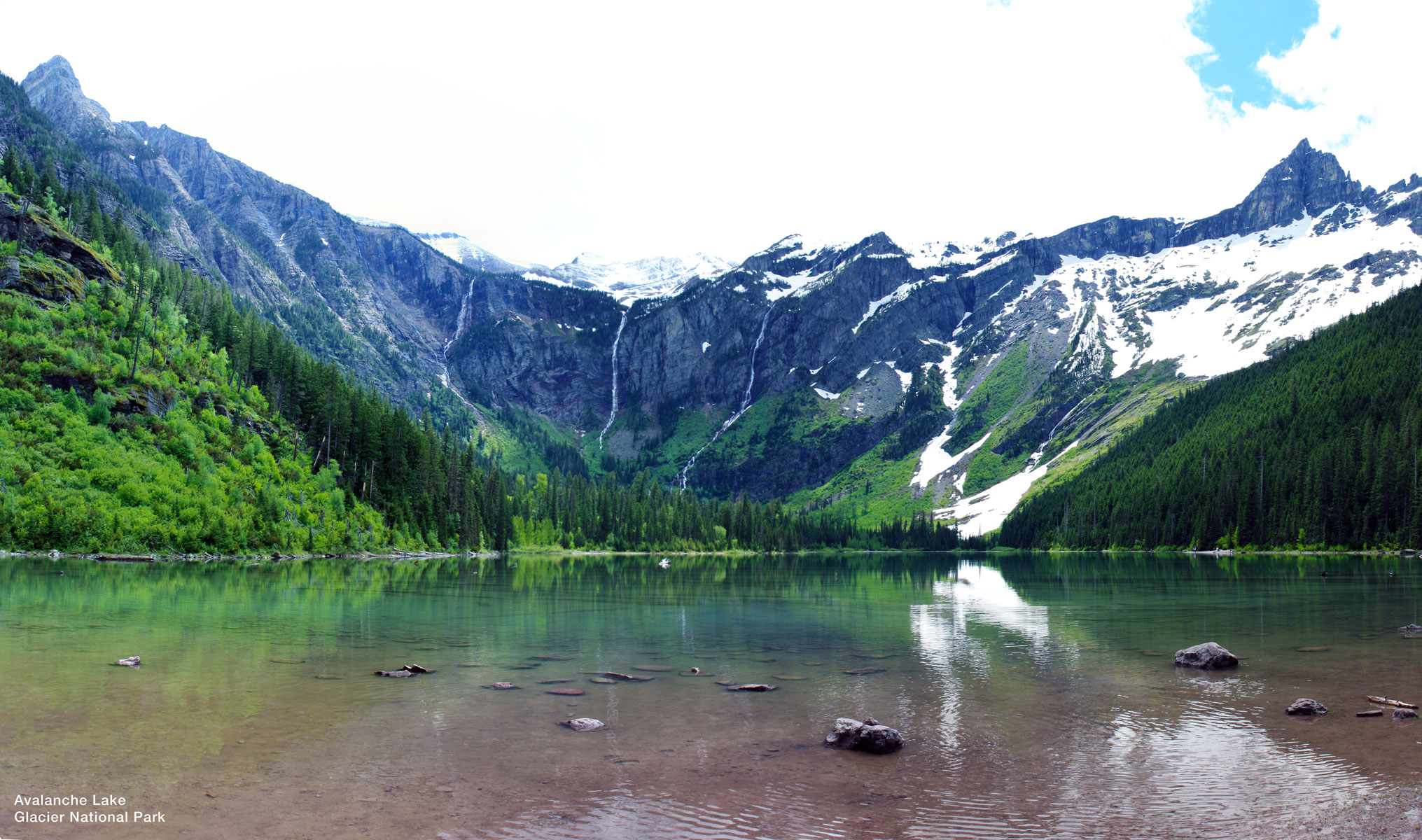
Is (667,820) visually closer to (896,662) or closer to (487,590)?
(896,662)

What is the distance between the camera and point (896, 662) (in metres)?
33.7

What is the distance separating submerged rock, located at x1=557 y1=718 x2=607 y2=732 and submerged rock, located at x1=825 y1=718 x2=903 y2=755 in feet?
19.8

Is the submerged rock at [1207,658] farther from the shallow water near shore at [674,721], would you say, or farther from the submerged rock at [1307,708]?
the submerged rock at [1307,708]

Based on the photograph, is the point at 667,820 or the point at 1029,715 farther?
the point at 1029,715

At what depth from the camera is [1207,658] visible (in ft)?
104

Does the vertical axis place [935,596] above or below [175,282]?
below

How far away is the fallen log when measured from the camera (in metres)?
23.5

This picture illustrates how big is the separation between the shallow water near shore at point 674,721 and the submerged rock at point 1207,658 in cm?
87

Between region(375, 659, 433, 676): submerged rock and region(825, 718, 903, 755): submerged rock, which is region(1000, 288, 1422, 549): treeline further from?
region(375, 659, 433, 676): submerged rock

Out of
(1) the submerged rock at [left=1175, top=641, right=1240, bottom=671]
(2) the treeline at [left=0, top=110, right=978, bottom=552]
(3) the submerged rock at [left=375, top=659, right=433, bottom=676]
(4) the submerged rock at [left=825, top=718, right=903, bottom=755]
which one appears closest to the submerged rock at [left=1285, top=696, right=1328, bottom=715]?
(1) the submerged rock at [left=1175, top=641, right=1240, bottom=671]

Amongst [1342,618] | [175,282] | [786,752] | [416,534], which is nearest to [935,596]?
[1342,618]

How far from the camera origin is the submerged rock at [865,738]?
19594 mm

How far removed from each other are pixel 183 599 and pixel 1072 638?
166ft

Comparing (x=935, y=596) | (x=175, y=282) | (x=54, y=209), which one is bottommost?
(x=935, y=596)
